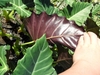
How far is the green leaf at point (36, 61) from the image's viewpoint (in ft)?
2.53

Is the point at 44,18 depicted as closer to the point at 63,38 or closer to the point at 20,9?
the point at 63,38

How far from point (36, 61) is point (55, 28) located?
430mm

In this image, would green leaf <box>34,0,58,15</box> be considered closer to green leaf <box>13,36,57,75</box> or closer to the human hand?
the human hand

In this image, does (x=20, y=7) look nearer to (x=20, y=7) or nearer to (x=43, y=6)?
(x=20, y=7)

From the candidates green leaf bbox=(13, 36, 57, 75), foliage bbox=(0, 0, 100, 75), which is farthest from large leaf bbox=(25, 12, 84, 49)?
green leaf bbox=(13, 36, 57, 75)

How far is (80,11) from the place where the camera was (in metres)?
1.40

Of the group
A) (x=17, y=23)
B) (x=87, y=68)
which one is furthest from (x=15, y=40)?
(x=87, y=68)

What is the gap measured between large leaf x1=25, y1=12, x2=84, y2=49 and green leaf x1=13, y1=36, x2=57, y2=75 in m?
0.36

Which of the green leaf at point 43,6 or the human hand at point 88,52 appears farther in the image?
the green leaf at point 43,6

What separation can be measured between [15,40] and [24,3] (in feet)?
0.92

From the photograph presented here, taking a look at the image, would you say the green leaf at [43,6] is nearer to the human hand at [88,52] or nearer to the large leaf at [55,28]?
the large leaf at [55,28]

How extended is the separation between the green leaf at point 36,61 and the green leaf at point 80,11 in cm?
63

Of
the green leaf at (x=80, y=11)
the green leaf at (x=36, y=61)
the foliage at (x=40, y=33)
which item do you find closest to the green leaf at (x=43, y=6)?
the foliage at (x=40, y=33)

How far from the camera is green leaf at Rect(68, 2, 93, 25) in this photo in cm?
139
